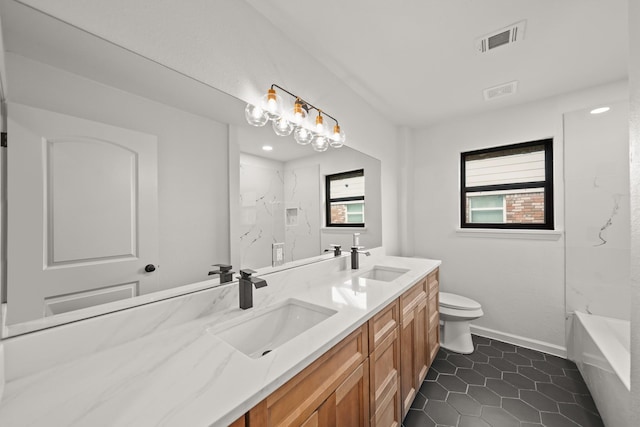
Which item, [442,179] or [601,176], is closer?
[601,176]

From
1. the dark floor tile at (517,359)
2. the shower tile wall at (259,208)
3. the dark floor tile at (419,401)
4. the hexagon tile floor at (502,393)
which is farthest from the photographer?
the dark floor tile at (517,359)

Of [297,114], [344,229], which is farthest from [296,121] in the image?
[344,229]

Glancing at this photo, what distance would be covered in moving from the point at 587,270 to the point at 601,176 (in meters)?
0.78

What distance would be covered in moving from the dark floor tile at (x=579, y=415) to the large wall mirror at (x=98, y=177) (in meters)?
2.26

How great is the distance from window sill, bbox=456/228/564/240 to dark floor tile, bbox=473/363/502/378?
1.18 meters

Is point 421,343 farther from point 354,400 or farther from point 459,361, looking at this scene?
point 354,400

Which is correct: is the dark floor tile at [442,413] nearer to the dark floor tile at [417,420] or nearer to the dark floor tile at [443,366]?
the dark floor tile at [417,420]

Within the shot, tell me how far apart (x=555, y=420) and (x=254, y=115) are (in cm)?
250

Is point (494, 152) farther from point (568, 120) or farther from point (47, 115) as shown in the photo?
point (47, 115)

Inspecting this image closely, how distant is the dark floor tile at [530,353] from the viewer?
2.14 m

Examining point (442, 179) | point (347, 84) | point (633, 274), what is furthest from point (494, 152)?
point (633, 274)

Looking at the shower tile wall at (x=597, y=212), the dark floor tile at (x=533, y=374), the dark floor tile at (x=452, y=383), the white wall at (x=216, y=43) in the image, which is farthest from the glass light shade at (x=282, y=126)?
the dark floor tile at (x=533, y=374)

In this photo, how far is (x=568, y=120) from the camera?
212 cm

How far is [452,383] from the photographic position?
71.1 inches
